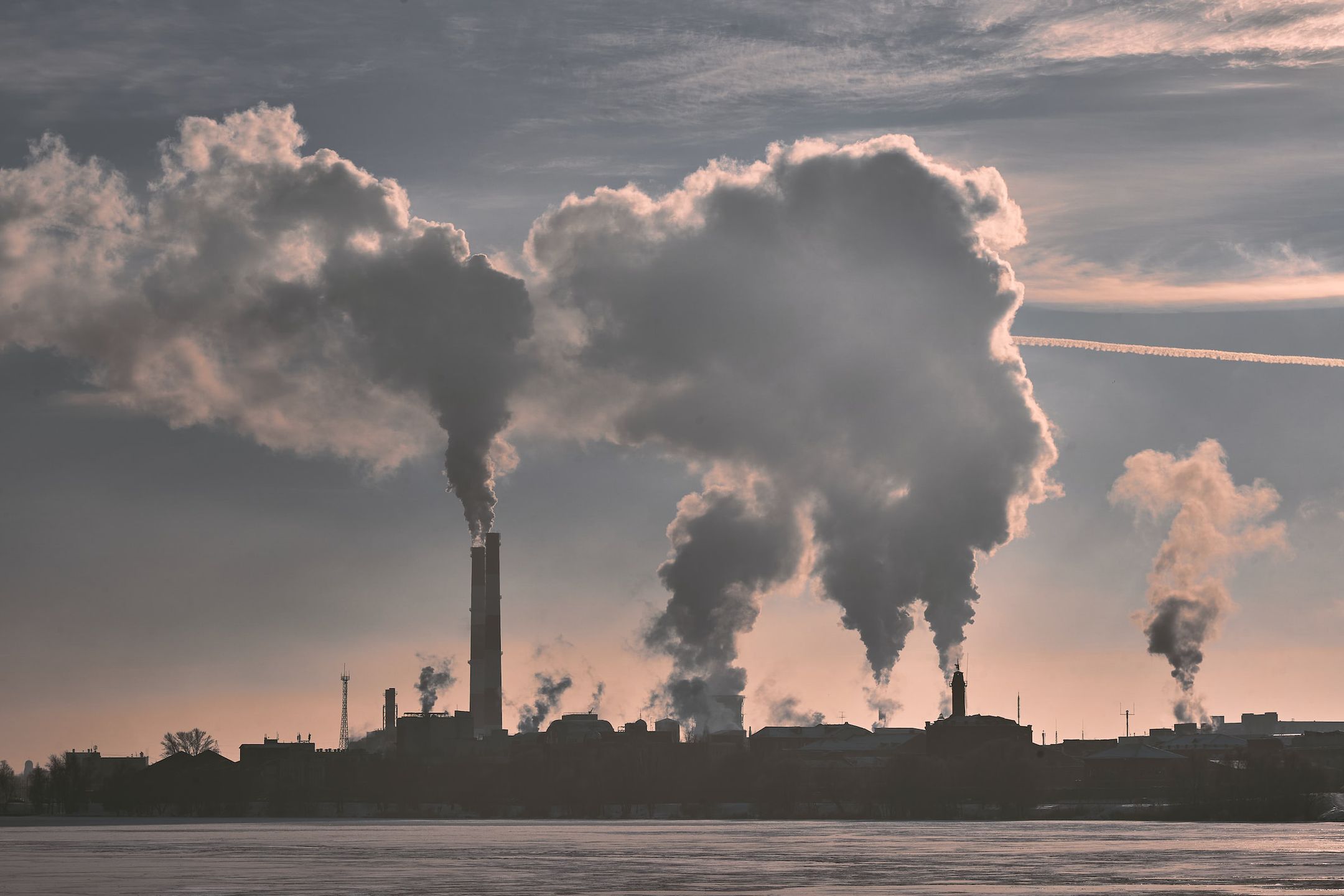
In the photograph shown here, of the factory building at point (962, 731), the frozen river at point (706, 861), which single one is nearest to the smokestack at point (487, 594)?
the factory building at point (962, 731)

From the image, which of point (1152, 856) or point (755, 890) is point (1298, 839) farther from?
point (755, 890)

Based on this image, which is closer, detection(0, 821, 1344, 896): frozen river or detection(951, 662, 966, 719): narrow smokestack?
detection(0, 821, 1344, 896): frozen river

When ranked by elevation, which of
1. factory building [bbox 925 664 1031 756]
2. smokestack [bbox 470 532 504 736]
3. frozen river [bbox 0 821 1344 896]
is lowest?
frozen river [bbox 0 821 1344 896]

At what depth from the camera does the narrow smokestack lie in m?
185

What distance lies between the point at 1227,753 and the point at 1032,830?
83.9 meters

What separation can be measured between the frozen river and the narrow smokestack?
47755 millimetres

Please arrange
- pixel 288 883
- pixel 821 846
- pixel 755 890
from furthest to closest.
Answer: pixel 821 846
pixel 288 883
pixel 755 890

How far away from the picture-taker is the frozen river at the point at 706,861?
65.8 metres

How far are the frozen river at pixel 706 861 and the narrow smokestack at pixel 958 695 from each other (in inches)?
1880

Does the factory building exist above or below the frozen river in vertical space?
above

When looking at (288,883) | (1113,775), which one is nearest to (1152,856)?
(288,883)

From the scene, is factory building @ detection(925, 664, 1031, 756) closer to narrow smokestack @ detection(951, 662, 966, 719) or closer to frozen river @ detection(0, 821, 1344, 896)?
narrow smokestack @ detection(951, 662, 966, 719)

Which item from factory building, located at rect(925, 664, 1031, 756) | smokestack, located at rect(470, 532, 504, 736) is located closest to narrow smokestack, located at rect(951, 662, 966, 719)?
factory building, located at rect(925, 664, 1031, 756)

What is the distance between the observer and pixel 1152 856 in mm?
82875
